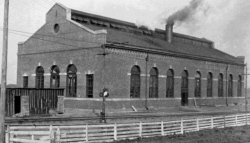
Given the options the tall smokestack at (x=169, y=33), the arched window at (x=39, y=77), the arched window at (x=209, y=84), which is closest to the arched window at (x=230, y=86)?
the arched window at (x=209, y=84)

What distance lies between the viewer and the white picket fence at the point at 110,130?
15836 mm

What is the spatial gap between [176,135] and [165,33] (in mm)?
31136

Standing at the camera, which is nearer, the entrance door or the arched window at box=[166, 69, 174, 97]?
the entrance door

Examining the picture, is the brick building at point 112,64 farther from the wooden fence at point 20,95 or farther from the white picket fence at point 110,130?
the white picket fence at point 110,130

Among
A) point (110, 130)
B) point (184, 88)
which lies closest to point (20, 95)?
point (110, 130)

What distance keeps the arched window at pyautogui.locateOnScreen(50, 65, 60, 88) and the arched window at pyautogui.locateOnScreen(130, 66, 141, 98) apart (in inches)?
342

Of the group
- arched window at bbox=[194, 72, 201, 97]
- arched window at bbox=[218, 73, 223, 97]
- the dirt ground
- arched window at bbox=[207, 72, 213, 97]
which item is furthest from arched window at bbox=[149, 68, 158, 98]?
the dirt ground

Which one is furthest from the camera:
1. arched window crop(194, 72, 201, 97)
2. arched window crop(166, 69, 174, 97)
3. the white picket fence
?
arched window crop(194, 72, 201, 97)

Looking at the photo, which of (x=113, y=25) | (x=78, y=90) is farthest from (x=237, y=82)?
(x=78, y=90)

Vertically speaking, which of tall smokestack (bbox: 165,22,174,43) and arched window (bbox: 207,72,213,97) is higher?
tall smokestack (bbox: 165,22,174,43)

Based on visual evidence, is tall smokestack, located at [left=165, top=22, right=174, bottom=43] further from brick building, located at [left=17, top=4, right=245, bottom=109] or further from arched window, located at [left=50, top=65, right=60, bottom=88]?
arched window, located at [left=50, top=65, right=60, bottom=88]

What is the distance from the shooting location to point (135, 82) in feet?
125

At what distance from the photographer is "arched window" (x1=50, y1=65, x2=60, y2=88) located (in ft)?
129

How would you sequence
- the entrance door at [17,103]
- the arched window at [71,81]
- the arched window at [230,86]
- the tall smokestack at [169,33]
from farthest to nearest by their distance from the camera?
1. the arched window at [230,86]
2. the tall smokestack at [169,33]
3. the arched window at [71,81]
4. the entrance door at [17,103]
